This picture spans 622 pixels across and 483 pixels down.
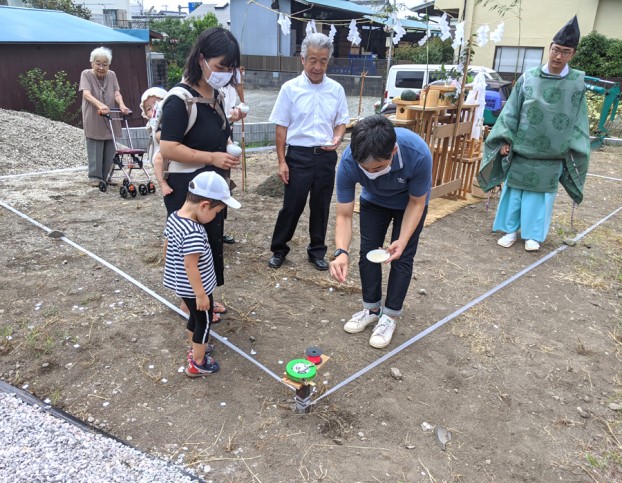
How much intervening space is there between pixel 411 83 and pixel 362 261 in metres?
10.1

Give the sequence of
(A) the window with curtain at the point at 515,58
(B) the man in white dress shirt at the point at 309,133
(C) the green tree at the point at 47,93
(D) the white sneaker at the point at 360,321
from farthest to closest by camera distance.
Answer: (A) the window with curtain at the point at 515,58
(C) the green tree at the point at 47,93
(B) the man in white dress shirt at the point at 309,133
(D) the white sneaker at the point at 360,321

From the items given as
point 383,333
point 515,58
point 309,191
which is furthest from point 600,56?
point 383,333

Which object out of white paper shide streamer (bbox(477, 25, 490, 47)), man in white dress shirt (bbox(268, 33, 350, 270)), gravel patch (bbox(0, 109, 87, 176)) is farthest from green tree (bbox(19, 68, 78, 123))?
white paper shide streamer (bbox(477, 25, 490, 47))

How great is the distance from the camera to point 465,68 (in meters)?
5.26

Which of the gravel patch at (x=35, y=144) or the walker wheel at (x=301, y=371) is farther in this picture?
the gravel patch at (x=35, y=144)

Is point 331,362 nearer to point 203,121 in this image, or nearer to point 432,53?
point 203,121

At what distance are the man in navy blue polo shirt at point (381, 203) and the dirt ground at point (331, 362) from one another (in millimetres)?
255

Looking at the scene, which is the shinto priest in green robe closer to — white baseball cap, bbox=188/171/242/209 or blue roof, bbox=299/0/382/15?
white baseball cap, bbox=188/171/242/209

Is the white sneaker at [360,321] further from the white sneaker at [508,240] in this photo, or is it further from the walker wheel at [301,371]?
the white sneaker at [508,240]

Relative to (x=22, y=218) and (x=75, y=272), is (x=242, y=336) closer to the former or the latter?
(x=75, y=272)

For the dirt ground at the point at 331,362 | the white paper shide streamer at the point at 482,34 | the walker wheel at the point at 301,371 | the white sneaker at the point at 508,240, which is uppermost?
the white paper shide streamer at the point at 482,34

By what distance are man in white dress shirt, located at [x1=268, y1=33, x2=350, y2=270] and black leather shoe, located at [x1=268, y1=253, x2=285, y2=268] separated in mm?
237

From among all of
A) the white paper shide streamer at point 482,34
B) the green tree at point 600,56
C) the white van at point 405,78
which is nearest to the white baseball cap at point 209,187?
the white paper shide streamer at point 482,34

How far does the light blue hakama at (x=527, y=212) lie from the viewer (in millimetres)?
4363
